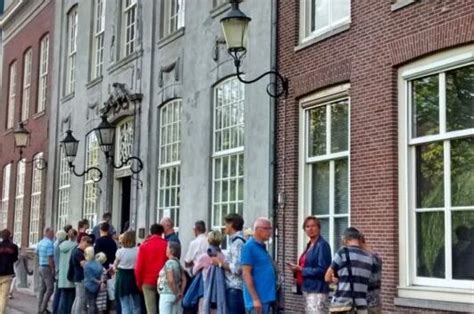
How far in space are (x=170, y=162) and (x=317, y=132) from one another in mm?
5963

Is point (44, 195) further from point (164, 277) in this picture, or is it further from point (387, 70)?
point (387, 70)

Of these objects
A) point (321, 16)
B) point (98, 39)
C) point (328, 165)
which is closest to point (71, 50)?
point (98, 39)

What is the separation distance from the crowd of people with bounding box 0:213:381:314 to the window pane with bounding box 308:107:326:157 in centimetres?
205

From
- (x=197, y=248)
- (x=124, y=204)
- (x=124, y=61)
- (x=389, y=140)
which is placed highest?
(x=124, y=61)

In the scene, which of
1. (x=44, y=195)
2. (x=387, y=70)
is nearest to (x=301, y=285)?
(x=387, y=70)

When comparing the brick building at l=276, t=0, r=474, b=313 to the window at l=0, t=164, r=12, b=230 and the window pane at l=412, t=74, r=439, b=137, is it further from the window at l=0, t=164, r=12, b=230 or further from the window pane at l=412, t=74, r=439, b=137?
the window at l=0, t=164, r=12, b=230

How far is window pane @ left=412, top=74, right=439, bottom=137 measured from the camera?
1012 centimetres

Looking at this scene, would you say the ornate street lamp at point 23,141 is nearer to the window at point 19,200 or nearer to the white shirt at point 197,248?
the window at point 19,200

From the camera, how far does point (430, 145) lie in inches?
399

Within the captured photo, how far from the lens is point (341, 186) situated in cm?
1193

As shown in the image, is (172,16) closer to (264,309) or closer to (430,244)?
(430,244)

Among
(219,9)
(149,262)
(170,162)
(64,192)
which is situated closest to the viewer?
(149,262)

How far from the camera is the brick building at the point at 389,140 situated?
31.8ft

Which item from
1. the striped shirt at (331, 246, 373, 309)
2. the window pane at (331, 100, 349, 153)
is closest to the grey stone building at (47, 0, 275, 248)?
the window pane at (331, 100, 349, 153)
